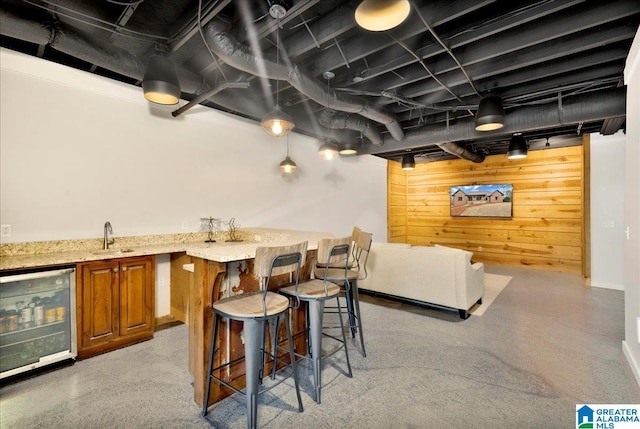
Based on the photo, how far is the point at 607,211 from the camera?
5.14 meters

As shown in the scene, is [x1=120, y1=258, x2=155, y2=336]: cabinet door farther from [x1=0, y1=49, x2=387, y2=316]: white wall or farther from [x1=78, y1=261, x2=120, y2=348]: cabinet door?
[x1=0, y1=49, x2=387, y2=316]: white wall

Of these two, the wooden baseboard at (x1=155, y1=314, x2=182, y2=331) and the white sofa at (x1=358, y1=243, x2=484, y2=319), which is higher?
the white sofa at (x1=358, y1=243, x2=484, y2=319)

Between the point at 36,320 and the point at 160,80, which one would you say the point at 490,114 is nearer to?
the point at 160,80

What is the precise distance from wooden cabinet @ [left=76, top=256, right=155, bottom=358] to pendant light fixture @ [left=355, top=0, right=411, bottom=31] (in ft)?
9.53

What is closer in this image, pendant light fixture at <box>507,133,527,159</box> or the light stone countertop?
the light stone countertop

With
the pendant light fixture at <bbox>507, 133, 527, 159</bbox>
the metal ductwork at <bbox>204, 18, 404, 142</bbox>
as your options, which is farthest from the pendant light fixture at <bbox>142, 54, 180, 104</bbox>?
the pendant light fixture at <bbox>507, 133, 527, 159</bbox>

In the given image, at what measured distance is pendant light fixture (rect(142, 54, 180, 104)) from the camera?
2.52 m

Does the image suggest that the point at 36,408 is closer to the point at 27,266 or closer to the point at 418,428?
the point at 27,266

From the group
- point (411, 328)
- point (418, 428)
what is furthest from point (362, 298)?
point (418, 428)

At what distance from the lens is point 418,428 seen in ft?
6.04

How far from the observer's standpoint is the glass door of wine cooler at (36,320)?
2.28m

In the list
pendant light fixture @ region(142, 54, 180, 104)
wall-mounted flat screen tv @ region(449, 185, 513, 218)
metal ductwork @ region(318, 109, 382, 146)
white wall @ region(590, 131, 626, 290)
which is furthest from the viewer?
wall-mounted flat screen tv @ region(449, 185, 513, 218)

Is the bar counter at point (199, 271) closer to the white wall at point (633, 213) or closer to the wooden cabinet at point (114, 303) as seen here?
the wooden cabinet at point (114, 303)
